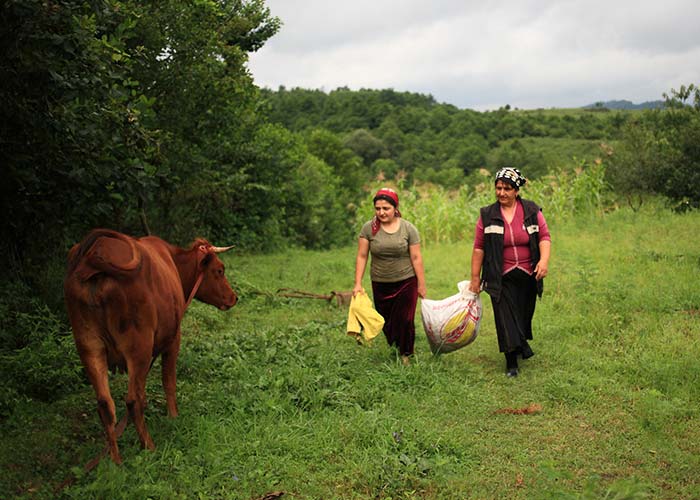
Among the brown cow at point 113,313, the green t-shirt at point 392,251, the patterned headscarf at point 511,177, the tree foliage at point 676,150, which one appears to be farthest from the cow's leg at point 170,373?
the tree foliage at point 676,150

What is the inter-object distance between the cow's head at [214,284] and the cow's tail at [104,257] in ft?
4.67

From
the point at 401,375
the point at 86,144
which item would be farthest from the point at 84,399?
the point at 401,375

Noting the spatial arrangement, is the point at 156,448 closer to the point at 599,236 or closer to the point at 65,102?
the point at 65,102

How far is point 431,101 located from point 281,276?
5735 centimetres

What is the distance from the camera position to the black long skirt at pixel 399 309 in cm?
690

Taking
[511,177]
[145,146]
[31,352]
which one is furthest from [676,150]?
[31,352]

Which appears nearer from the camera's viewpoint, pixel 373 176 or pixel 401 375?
pixel 401 375

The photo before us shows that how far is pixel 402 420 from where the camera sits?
535 centimetres

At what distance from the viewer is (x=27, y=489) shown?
421 cm

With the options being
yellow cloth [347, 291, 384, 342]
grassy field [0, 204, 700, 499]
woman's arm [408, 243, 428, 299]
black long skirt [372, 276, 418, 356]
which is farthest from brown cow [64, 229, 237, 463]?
woman's arm [408, 243, 428, 299]

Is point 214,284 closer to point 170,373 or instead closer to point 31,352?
point 170,373

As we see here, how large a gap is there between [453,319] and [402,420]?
1603mm

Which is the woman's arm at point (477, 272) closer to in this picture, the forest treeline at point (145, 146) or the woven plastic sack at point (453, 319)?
the woven plastic sack at point (453, 319)

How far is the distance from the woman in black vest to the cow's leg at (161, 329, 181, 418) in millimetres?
3000
